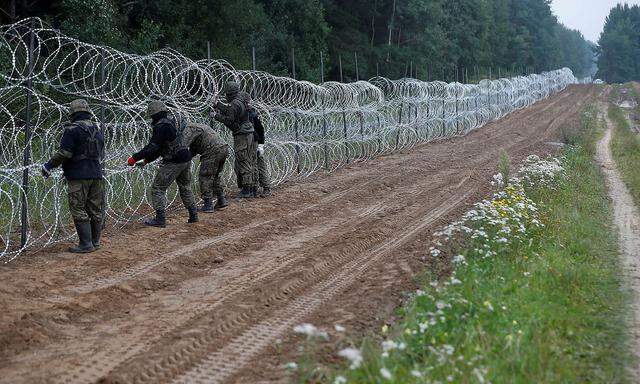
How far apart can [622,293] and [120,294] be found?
4.92m

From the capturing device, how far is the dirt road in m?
5.41

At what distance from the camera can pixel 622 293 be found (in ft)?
24.3

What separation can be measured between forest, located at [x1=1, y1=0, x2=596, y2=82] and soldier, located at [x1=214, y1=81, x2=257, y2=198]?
12.2 feet

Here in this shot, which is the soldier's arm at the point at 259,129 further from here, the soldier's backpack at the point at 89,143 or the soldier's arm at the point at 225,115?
the soldier's backpack at the point at 89,143

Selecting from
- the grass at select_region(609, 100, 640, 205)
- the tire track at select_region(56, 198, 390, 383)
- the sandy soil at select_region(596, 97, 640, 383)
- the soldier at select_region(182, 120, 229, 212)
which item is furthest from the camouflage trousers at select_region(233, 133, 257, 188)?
the grass at select_region(609, 100, 640, 205)

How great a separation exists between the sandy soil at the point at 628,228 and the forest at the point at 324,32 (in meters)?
8.06

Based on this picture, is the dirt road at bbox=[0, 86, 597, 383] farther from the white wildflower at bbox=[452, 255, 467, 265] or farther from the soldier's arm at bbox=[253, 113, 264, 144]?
the soldier's arm at bbox=[253, 113, 264, 144]

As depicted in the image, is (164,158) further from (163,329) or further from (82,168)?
(163,329)

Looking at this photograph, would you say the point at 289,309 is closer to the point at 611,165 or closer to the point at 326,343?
the point at 326,343

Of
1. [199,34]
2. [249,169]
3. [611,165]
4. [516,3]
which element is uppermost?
[516,3]

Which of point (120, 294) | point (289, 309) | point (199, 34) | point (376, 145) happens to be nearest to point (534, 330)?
point (289, 309)

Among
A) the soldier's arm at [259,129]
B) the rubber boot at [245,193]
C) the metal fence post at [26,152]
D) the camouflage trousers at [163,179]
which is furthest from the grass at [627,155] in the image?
the metal fence post at [26,152]

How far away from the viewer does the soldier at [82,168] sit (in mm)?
8445

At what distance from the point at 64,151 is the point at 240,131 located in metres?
4.56
